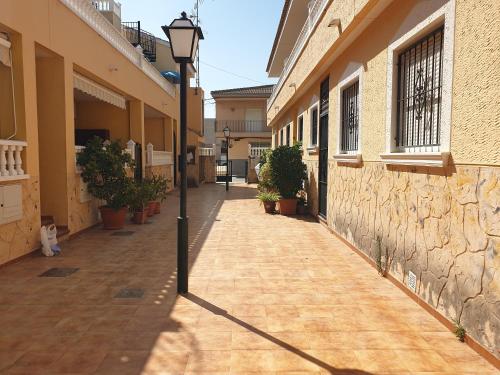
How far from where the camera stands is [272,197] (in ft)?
38.1

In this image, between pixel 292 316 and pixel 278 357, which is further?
pixel 292 316

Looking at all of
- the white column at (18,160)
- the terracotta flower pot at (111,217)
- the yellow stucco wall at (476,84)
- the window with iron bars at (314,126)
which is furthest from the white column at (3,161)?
the window with iron bars at (314,126)

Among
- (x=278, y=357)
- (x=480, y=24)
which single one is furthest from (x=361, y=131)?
(x=278, y=357)

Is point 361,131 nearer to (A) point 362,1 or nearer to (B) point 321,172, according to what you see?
(A) point 362,1

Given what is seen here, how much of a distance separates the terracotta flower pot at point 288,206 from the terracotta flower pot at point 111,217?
454cm

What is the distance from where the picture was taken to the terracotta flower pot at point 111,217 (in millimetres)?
9031

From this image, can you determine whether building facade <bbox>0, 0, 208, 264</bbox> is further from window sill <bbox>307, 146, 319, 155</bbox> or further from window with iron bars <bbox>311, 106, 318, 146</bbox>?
window with iron bars <bbox>311, 106, 318, 146</bbox>

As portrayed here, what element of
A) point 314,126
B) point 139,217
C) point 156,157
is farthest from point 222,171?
point 139,217

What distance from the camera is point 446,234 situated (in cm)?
373

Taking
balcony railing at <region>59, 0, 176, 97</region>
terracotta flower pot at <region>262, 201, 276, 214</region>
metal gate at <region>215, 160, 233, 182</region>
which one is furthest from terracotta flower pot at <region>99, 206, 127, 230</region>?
metal gate at <region>215, 160, 233, 182</region>

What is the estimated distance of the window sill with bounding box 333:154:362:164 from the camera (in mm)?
6486

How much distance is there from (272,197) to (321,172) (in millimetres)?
2080

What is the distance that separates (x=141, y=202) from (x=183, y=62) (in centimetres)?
588

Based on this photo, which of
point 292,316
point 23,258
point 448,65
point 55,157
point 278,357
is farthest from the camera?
point 55,157
